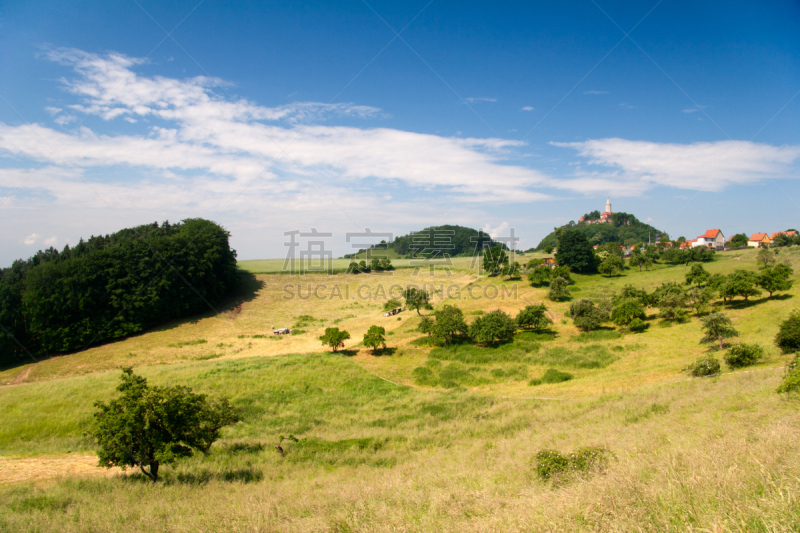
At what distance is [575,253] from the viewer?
2872 inches

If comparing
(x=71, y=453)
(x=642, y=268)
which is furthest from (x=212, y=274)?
(x=642, y=268)

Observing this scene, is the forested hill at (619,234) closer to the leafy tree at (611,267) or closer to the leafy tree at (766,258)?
the leafy tree at (611,267)

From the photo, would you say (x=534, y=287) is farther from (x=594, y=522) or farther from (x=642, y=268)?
(x=594, y=522)

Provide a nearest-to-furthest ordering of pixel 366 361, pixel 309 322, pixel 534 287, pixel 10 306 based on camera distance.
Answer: pixel 366 361 < pixel 10 306 < pixel 309 322 < pixel 534 287

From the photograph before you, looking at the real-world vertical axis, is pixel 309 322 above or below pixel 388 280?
below

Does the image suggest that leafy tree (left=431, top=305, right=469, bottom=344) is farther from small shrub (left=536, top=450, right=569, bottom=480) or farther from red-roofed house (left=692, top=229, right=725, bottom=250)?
red-roofed house (left=692, top=229, right=725, bottom=250)

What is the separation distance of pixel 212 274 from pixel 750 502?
62711 mm

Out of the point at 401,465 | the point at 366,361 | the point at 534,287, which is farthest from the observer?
the point at 534,287

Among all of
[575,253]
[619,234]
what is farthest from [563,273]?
[619,234]

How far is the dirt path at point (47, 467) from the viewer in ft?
41.5

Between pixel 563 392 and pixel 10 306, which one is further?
pixel 10 306

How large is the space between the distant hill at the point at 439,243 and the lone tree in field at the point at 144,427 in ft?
291

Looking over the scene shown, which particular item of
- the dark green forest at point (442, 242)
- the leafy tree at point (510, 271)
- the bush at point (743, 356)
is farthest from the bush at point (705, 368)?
the dark green forest at point (442, 242)

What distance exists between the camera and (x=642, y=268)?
2931 inches
